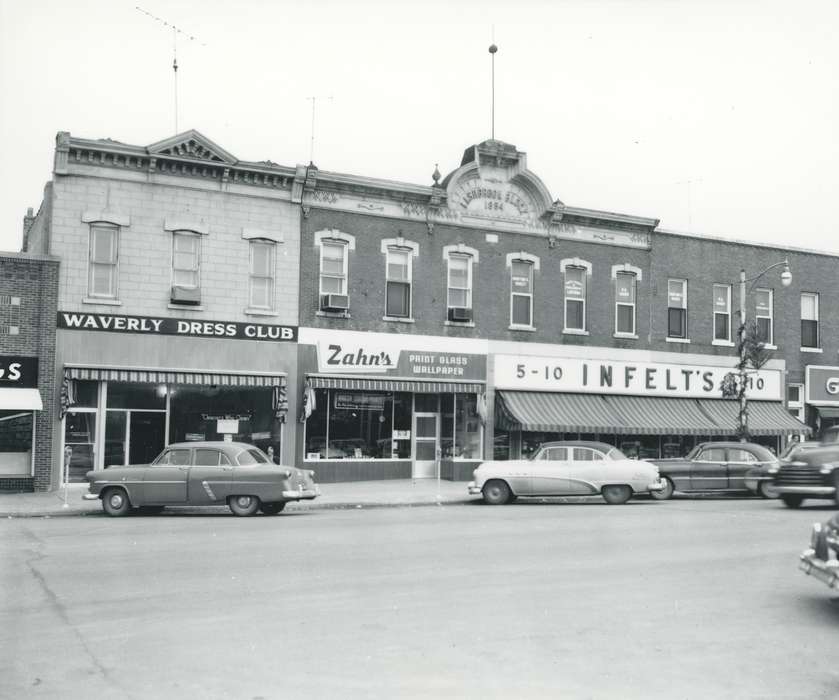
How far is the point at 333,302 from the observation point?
25.6 metres

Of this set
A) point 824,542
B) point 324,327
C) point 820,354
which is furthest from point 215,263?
point 820,354

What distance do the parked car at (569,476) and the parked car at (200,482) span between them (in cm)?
489

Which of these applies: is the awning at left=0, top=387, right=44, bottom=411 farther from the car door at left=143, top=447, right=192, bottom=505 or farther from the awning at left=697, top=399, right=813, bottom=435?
the awning at left=697, top=399, right=813, bottom=435

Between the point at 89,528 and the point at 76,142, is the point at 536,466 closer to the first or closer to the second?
the point at 89,528

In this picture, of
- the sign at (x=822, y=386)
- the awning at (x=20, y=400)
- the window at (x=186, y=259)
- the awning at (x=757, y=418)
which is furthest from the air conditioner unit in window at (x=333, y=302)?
the sign at (x=822, y=386)

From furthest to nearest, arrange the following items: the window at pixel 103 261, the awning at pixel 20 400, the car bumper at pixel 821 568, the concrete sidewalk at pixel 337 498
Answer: the window at pixel 103 261, the awning at pixel 20 400, the concrete sidewalk at pixel 337 498, the car bumper at pixel 821 568

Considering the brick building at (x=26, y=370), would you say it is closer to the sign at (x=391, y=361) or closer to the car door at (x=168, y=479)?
the car door at (x=168, y=479)

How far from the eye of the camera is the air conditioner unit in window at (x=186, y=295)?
23.9 m

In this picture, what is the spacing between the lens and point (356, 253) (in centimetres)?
2625

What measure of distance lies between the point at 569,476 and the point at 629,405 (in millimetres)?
Answer: 9245

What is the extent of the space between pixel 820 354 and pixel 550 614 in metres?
27.5

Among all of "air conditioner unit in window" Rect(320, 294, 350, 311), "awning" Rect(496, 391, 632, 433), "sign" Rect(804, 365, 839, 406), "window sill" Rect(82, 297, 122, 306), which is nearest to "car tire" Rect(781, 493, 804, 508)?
"awning" Rect(496, 391, 632, 433)

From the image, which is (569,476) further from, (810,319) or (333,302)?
(810,319)

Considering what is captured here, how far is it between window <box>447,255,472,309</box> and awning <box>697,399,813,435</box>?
8898mm
